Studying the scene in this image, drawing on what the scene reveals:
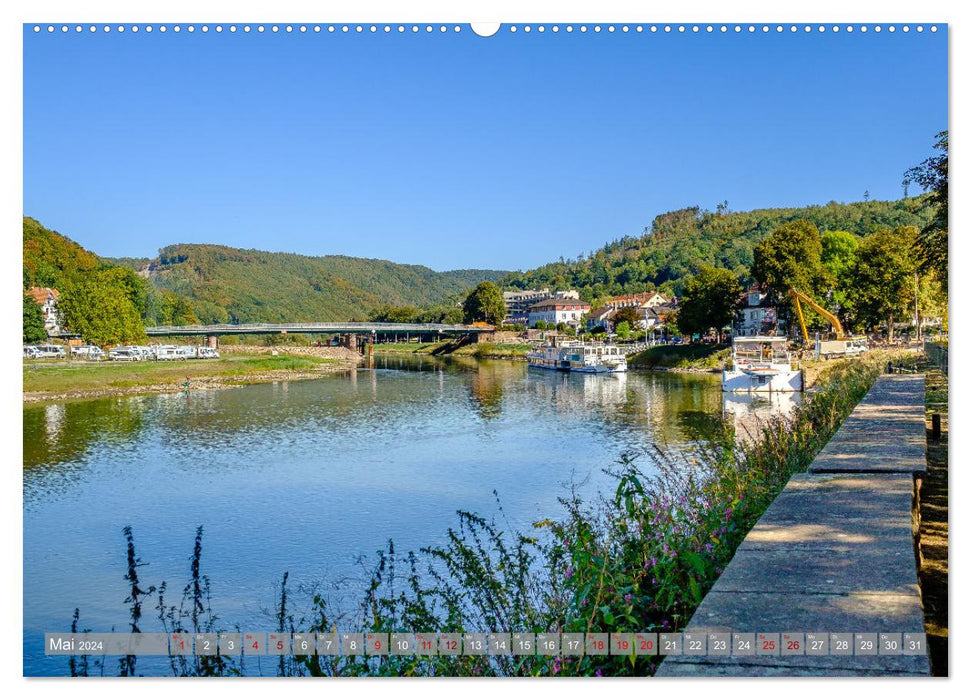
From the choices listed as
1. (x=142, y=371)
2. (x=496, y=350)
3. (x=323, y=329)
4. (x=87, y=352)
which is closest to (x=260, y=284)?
(x=142, y=371)

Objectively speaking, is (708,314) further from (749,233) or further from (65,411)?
(65,411)

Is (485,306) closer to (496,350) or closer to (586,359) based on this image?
(496,350)

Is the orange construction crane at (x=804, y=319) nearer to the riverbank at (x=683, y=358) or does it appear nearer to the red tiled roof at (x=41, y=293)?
the riverbank at (x=683, y=358)

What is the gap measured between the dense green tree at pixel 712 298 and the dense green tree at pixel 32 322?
125 ft

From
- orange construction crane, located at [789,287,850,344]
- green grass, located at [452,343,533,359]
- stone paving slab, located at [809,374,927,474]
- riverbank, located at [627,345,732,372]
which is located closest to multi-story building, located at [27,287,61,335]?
stone paving slab, located at [809,374,927,474]

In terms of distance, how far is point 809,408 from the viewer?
38.9 feet

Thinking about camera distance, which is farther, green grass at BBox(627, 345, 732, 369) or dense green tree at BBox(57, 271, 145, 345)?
green grass at BBox(627, 345, 732, 369)

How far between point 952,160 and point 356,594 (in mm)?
5434

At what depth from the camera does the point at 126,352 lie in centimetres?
2194

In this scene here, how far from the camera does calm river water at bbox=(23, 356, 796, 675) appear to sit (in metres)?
7.50

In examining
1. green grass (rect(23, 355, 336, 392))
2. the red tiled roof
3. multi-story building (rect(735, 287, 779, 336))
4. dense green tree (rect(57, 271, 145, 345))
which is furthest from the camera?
multi-story building (rect(735, 287, 779, 336))

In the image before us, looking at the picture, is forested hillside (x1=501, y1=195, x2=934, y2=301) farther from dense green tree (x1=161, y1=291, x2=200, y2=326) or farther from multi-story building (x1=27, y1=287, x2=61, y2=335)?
dense green tree (x1=161, y1=291, x2=200, y2=326)
